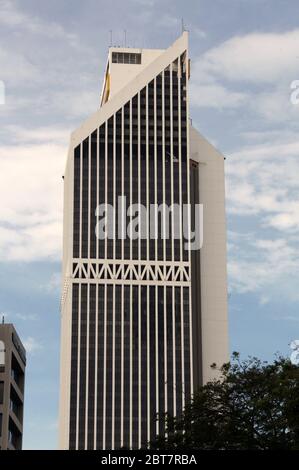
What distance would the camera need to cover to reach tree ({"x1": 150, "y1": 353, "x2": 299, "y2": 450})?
85.4 m

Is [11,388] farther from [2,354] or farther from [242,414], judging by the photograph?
[242,414]

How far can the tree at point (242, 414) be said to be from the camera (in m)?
85.4

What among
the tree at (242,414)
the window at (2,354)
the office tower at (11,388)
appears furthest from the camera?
the window at (2,354)

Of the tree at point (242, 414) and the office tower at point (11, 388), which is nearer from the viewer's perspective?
the tree at point (242, 414)

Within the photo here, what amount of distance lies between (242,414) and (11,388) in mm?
85724

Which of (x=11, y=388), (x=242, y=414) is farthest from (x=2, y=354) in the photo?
(x=242, y=414)

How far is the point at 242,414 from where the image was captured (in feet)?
298

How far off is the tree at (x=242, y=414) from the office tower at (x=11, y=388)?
72228 millimetres

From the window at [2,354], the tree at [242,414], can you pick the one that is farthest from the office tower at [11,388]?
the tree at [242,414]

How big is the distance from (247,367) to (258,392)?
11.4 feet

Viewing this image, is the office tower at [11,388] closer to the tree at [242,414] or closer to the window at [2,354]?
the window at [2,354]

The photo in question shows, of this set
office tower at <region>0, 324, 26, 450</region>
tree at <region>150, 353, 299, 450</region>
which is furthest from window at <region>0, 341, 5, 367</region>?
tree at <region>150, 353, 299, 450</region>

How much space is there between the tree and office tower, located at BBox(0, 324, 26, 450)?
7223 cm
